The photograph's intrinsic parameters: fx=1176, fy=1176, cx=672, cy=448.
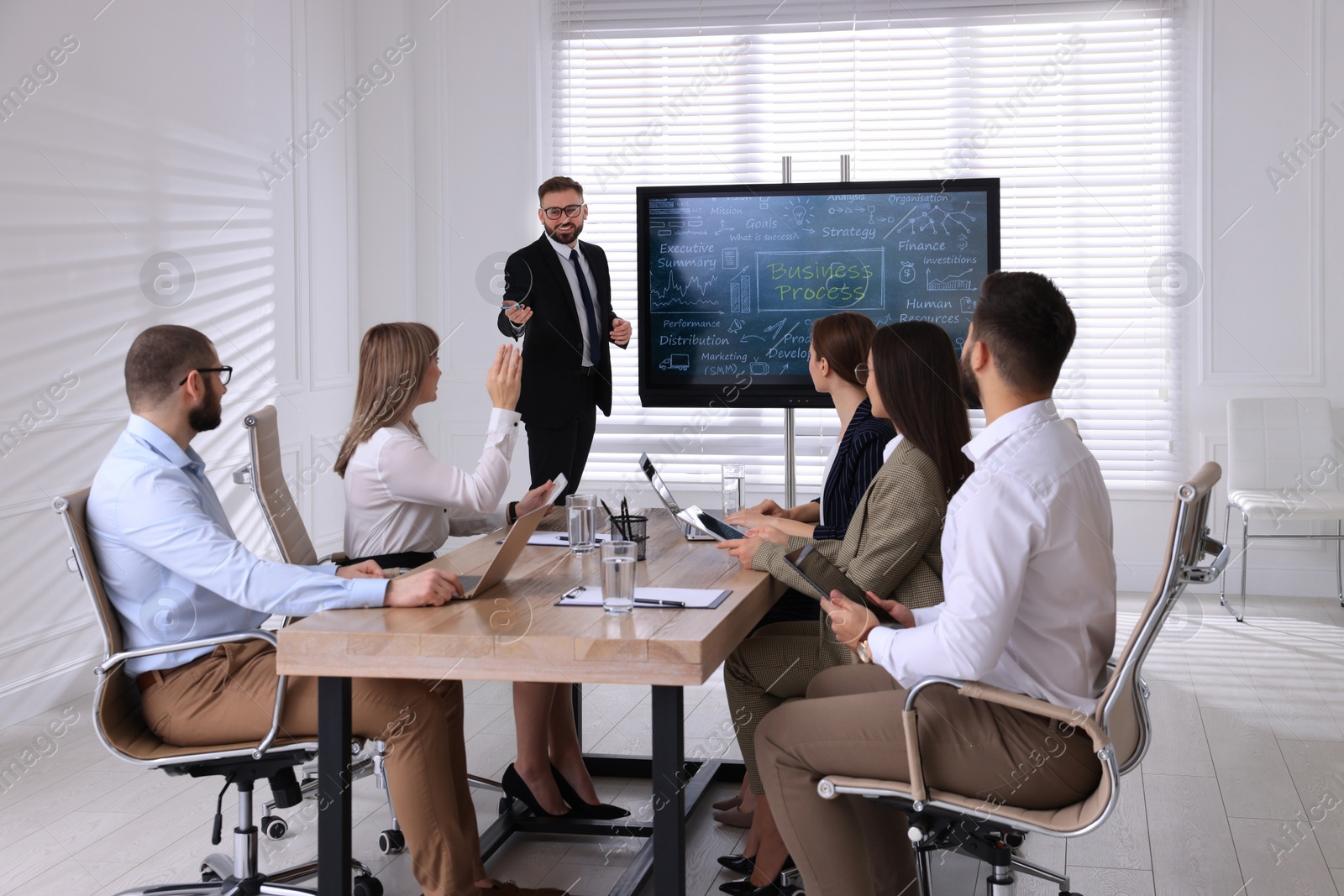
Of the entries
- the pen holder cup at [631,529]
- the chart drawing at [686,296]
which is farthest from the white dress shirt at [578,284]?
the pen holder cup at [631,529]

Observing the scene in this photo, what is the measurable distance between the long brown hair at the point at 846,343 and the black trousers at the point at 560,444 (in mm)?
1971

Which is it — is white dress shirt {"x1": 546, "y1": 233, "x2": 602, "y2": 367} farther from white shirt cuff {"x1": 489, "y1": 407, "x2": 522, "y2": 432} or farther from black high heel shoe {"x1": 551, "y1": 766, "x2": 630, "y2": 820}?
black high heel shoe {"x1": 551, "y1": 766, "x2": 630, "y2": 820}

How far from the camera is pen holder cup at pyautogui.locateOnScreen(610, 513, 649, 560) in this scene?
9.07 feet

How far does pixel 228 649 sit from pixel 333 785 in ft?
1.41

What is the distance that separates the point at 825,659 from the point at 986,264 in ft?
8.21

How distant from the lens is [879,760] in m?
1.97

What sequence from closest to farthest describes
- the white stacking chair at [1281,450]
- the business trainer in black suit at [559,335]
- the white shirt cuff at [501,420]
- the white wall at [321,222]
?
the white shirt cuff at [501,420]
the white wall at [321,222]
the business trainer in black suit at [559,335]
the white stacking chair at [1281,450]

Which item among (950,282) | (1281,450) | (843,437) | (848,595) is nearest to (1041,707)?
(848,595)

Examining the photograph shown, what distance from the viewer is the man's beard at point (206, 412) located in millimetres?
2434

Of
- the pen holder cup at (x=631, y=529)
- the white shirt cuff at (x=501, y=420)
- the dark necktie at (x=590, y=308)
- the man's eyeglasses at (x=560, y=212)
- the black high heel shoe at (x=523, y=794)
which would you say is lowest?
the black high heel shoe at (x=523, y=794)

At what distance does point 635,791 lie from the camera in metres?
3.33

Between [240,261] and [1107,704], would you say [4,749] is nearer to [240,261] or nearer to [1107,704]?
[240,261]

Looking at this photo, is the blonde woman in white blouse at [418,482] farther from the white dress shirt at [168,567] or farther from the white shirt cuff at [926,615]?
the white shirt cuff at [926,615]

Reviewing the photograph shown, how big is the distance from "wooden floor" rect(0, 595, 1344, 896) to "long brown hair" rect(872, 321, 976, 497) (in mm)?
1083
